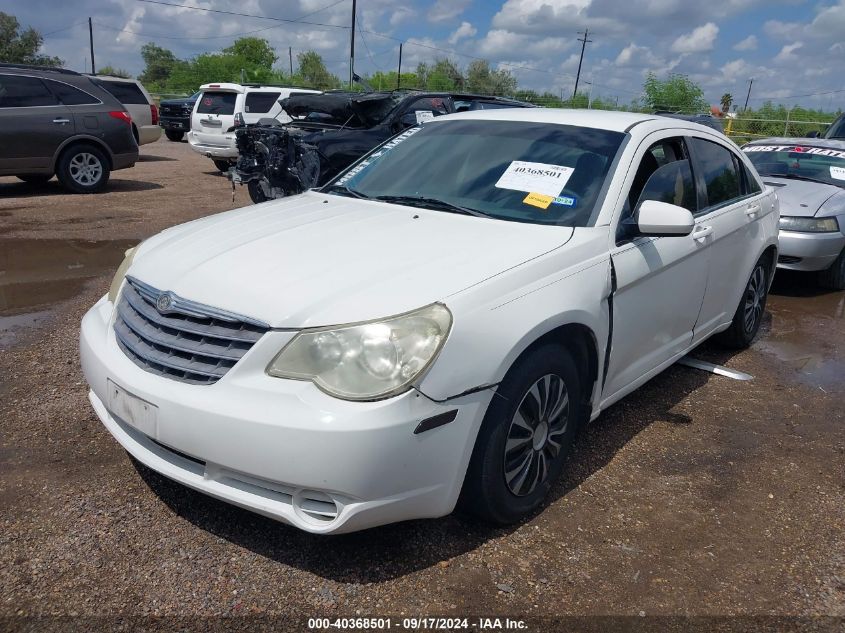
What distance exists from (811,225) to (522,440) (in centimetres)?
545

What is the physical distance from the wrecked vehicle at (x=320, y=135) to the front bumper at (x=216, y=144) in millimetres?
4706

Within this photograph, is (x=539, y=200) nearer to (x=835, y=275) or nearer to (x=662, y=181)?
(x=662, y=181)

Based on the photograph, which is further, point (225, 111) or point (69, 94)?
point (225, 111)

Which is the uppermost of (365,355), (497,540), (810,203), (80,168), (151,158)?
(365,355)

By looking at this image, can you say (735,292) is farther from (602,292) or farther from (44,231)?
(44,231)

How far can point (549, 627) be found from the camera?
245cm

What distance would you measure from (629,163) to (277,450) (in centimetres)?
222

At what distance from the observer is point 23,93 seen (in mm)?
10367

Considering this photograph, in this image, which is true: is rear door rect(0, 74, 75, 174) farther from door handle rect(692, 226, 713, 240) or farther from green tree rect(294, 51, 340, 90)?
green tree rect(294, 51, 340, 90)

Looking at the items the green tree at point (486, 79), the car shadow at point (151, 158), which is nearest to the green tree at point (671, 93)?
the green tree at point (486, 79)

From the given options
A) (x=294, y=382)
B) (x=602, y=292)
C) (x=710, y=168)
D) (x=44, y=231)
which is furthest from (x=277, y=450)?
(x=44, y=231)

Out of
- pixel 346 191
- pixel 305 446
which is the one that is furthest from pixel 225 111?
pixel 305 446

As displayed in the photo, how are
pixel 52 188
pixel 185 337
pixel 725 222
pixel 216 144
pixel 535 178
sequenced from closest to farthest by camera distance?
pixel 185 337, pixel 535 178, pixel 725 222, pixel 52 188, pixel 216 144

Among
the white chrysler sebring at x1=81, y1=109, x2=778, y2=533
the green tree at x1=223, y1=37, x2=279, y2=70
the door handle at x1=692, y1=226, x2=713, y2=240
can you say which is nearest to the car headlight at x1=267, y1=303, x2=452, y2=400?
the white chrysler sebring at x1=81, y1=109, x2=778, y2=533
